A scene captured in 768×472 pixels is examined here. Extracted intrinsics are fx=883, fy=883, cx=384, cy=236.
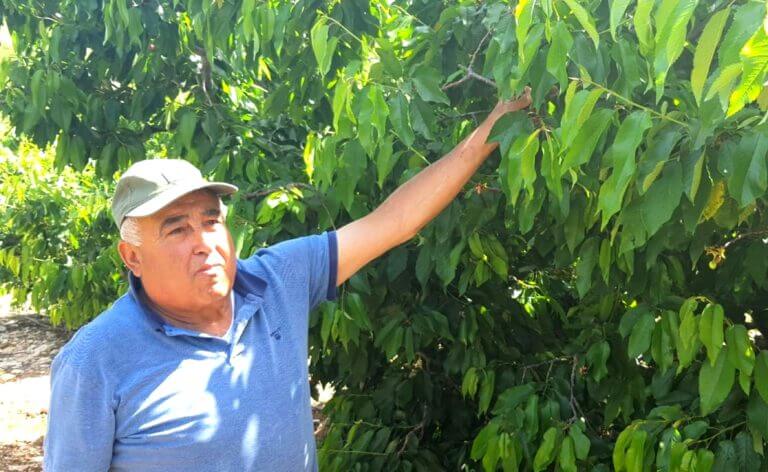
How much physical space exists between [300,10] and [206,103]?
36.7 inches

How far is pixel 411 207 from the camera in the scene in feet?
7.29

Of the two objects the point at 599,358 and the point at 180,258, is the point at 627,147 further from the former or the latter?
the point at 599,358

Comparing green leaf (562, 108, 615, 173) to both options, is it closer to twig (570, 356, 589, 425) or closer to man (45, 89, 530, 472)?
man (45, 89, 530, 472)

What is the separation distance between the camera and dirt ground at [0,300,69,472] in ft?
20.3

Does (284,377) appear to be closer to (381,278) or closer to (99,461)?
(99,461)

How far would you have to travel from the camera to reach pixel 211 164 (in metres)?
2.90

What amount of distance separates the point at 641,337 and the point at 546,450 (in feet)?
1.30

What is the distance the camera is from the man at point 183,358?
1.72 meters

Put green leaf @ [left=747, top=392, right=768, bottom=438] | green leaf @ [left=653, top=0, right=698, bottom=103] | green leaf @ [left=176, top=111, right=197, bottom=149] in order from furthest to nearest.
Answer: green leaf @ [left=176, top=111, right=197, bottom=149]
green leaf @ [left=747, top=392, right=768, bottom=438]
green leaf @ [left=653, top=0, right=698, bottom=103]

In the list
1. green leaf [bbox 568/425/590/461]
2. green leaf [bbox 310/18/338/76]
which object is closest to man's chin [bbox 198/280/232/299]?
green leaf [bbox 310/18/338/76]

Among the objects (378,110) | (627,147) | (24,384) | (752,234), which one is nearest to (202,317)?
(378,110)

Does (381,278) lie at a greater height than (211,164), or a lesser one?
lesser

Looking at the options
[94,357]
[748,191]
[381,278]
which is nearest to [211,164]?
[381,278]

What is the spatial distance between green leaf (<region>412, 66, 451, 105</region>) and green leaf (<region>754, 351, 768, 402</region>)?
2.86ft
